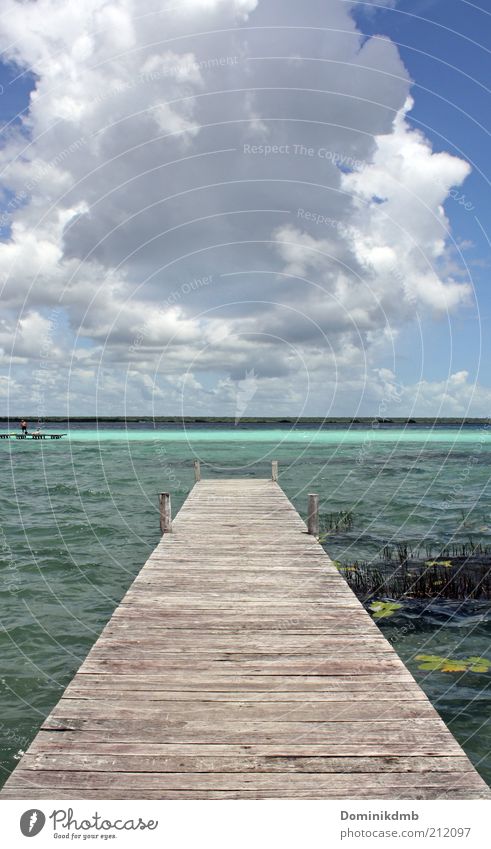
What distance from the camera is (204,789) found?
14.2 feet

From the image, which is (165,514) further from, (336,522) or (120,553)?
(336,522)

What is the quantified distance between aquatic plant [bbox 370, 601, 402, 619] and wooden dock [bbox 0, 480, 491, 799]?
3280mm

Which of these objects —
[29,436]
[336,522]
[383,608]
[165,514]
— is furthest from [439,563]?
[29,436]

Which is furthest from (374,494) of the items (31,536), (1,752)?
(1,752)

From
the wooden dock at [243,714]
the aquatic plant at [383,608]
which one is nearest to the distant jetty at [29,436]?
the aquatic plant at [383,608]

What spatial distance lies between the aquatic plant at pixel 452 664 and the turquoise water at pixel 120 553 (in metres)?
0.15

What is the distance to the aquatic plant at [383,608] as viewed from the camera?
1232cm

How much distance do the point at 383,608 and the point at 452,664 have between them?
3.02 metres

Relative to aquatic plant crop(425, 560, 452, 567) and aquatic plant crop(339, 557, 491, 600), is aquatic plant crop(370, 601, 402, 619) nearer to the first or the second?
aquatic plant crop(339, 557, 491, 600)

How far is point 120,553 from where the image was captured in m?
18.0

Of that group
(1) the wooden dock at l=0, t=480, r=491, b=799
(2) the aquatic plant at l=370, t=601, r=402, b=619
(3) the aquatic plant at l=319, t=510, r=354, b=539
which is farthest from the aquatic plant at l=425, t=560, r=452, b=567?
(1) the wooden dock at l=0, t=480, r=491, b=799

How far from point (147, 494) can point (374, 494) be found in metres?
13.6

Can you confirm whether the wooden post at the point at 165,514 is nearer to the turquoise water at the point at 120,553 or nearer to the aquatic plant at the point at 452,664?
the turquoise water at the point at 120,553
